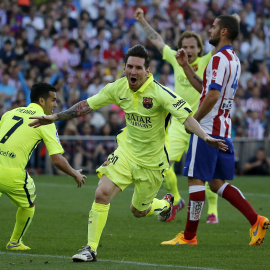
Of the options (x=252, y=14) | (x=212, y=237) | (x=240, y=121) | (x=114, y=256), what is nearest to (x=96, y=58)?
(x=240, y=121)

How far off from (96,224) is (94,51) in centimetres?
1516

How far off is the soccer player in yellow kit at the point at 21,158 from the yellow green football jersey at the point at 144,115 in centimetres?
66

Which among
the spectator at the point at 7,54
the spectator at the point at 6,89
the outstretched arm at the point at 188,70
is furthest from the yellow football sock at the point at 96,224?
the spectator at the point at 7,54

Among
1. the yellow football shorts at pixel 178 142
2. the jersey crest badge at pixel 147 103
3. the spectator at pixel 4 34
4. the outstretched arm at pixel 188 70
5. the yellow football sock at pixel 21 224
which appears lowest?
the yellow football sock at pixel 21 224

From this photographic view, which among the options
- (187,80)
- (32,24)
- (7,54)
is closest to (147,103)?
(187,80)

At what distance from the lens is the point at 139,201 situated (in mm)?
8117

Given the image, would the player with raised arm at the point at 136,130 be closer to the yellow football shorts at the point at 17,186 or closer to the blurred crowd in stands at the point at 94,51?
the yellow football shorts at the point at 17,186

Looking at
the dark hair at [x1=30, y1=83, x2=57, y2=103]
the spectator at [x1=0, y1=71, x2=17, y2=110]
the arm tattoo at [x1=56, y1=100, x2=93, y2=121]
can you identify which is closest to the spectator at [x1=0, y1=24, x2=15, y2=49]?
the spectator at [x1=0, y1=71, x2=17, y2=110]

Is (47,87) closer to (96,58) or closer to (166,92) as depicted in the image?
(166,92)

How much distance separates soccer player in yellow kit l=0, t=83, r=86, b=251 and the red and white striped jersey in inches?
66.5

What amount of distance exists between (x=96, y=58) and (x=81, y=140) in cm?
327

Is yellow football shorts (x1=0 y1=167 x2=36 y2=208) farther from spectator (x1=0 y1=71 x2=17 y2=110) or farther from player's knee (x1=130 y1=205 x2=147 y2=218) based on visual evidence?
spectator (x1=0 y1=71 x2=17 y2=110)

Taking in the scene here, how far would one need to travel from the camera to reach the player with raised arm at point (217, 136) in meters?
8.25

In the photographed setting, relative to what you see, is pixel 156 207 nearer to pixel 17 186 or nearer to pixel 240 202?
pixel 240 202
